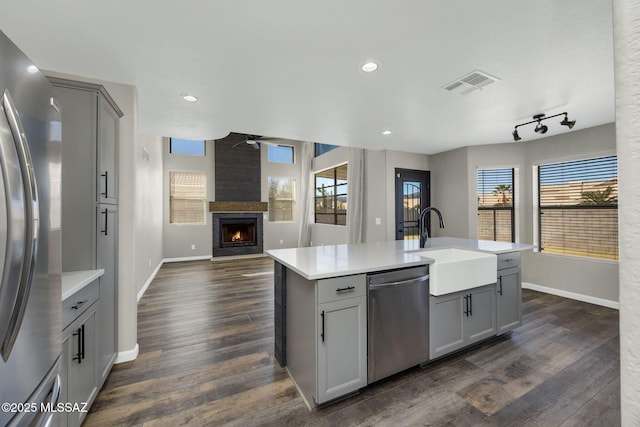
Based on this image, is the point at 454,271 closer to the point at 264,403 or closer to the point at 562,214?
the point at 264,403

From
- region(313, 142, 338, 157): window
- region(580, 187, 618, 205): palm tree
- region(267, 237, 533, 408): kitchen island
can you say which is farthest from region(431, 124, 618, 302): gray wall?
region(313, 142, 338, 157): window

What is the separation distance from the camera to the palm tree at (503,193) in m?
4.57

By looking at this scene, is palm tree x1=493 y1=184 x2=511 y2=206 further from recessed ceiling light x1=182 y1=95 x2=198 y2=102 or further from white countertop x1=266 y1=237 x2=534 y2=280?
recessed ceiling light x1=182 y1=95 x2=198 y2=102

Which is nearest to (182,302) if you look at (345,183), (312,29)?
(312,29)

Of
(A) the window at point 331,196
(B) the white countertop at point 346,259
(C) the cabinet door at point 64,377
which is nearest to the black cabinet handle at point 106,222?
(C) the cabinet door at point 64,377

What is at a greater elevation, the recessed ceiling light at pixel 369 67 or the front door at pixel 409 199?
the recessed ceiling light at pixel 369 67

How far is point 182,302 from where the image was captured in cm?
372

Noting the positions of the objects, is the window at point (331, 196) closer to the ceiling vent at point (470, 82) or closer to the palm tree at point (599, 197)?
the ceiling vent at point (470, 82)

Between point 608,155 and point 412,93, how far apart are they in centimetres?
312

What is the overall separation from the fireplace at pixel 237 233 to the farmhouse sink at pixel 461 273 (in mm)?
5474

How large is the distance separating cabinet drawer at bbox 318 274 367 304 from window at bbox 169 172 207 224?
19.7 ft

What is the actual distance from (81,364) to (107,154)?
142cm

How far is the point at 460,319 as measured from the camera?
7.61ft

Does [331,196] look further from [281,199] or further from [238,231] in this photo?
[238,231]
